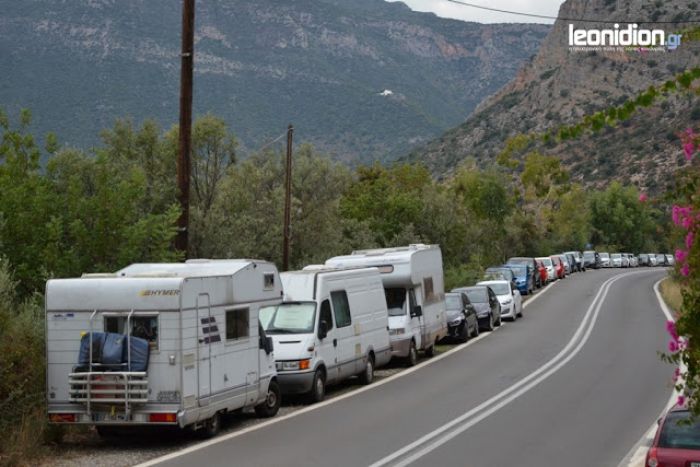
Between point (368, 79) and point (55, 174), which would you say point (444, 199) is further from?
point (368, 79)

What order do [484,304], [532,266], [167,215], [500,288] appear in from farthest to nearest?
[532,266] → [500,288] → [484,304] → [167,215]

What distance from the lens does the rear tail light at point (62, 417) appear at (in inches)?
551

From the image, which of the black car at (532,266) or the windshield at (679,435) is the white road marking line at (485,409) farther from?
the black car at (532,266)

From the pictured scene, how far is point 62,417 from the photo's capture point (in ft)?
46.0

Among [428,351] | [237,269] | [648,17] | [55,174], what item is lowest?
[428,351]

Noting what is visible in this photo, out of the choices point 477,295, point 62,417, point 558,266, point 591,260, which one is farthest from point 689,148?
point 591,260

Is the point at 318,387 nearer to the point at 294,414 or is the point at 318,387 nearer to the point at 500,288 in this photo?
the point at 294,414

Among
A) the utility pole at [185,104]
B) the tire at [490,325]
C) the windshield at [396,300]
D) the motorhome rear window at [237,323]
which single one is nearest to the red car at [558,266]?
the tire at [490,325]

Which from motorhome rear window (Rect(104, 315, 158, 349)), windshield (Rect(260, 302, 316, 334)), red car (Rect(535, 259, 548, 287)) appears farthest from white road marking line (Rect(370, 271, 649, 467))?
red car (Rect(535, 259, 548, 287))

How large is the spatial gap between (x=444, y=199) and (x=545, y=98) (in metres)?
69.5

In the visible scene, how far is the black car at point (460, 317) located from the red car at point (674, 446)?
2048 cm

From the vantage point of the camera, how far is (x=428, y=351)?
27.6 meters

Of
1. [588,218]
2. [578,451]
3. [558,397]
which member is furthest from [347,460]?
[588,218]

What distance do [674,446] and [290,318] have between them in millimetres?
10620
